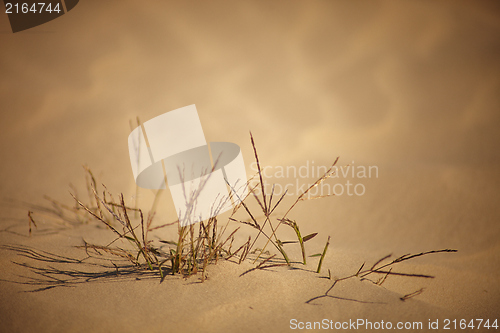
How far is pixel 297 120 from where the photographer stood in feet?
10.5

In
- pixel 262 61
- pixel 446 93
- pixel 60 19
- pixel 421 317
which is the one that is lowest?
pixel 421 317

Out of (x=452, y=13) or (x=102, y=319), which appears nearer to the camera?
(x=102, y=319)

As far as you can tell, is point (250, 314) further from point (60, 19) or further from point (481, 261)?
point (60, 19)

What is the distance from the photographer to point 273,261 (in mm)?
1374

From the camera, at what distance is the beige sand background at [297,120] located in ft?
3.87

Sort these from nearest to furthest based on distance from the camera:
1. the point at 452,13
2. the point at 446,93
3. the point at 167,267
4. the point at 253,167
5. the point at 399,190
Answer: the point at 167,267 < the point at 399,190 < the point at 253,167 < the point at 446,93 < the point at 452,13

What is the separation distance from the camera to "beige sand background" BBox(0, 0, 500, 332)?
118 centimetres

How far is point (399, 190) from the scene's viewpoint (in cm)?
239

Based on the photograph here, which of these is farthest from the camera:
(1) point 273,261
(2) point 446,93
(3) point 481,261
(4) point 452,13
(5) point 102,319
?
(4) point 452,13

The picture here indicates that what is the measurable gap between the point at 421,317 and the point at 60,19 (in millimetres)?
3821

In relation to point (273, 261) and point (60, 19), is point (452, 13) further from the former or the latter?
point (60, 19)

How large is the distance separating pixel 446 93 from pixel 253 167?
197 cm

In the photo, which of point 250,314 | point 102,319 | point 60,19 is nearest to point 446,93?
point 250,314

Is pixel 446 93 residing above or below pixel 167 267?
above
